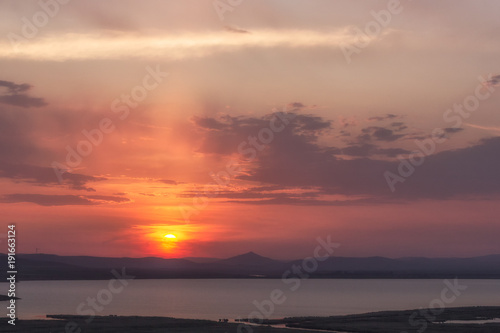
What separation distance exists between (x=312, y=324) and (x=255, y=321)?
945 cm

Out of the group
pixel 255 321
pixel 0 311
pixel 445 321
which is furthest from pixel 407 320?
pixel 0 311

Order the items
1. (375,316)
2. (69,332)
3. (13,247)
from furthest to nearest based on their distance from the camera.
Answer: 1. (375,316)
2. (69,332)
3. (13,247)

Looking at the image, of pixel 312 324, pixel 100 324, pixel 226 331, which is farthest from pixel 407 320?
pixel 100 324

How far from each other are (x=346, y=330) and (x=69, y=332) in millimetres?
31274

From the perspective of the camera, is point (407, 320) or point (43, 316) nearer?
point (407, 320)

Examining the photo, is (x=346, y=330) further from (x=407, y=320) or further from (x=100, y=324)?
(x=100, y=324)

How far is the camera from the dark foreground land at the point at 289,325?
232ft

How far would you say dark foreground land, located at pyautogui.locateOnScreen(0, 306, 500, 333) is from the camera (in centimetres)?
7081

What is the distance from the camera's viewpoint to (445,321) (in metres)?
84.2

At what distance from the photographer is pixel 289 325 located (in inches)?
3206

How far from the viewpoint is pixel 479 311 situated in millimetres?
102125

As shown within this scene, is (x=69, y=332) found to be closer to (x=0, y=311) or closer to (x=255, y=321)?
(x=255, y=321)

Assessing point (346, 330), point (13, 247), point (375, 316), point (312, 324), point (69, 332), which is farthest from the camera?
point (375, 316)

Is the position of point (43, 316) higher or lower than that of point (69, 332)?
higher
